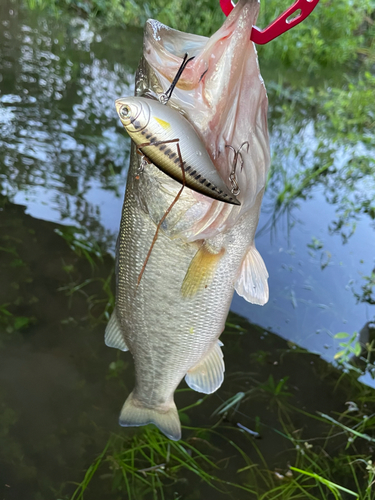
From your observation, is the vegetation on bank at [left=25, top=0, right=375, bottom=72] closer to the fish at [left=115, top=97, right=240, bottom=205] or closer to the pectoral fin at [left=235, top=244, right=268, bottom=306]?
the pectoral fin at [left=235, top=244, right=268, bottom=306]

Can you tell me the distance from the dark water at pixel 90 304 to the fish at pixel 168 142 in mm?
1943

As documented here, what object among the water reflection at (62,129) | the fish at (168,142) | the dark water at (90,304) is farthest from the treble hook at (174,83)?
the water reflection at (62,129)

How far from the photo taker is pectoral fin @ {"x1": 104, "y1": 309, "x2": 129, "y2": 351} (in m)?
1.57

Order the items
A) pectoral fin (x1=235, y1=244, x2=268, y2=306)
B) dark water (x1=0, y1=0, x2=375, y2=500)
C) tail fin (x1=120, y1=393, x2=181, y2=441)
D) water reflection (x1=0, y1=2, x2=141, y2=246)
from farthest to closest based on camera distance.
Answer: water reflection (x1=0, y1=2, x2=141, y2=246), dark water (x1=0, y1=0, x2=375, y2=500), tail fin (x1=120, y1=393, x2=181, y2=441), pectoral fin (x1=235, y1=244, x2=268, y2=306)

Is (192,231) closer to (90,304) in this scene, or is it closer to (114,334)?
(114,334)

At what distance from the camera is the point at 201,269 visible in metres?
1.20

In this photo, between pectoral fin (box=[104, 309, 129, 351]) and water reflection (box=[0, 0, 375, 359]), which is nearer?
pectoral fin (box=[104, 309, 129, 351])

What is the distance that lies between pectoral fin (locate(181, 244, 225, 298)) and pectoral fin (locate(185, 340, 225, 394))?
426 millimetres

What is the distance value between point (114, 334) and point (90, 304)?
45.8 inches

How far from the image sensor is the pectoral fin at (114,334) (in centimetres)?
157

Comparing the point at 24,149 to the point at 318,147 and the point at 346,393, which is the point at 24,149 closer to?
the point at 318,147

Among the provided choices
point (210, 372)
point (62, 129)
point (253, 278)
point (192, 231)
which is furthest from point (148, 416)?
point (62, 129)

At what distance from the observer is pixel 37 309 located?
2568 mm

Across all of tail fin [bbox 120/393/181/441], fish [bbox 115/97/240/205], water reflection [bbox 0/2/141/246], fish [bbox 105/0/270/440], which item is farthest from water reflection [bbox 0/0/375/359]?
fish [bbox 115/97/240/205]
